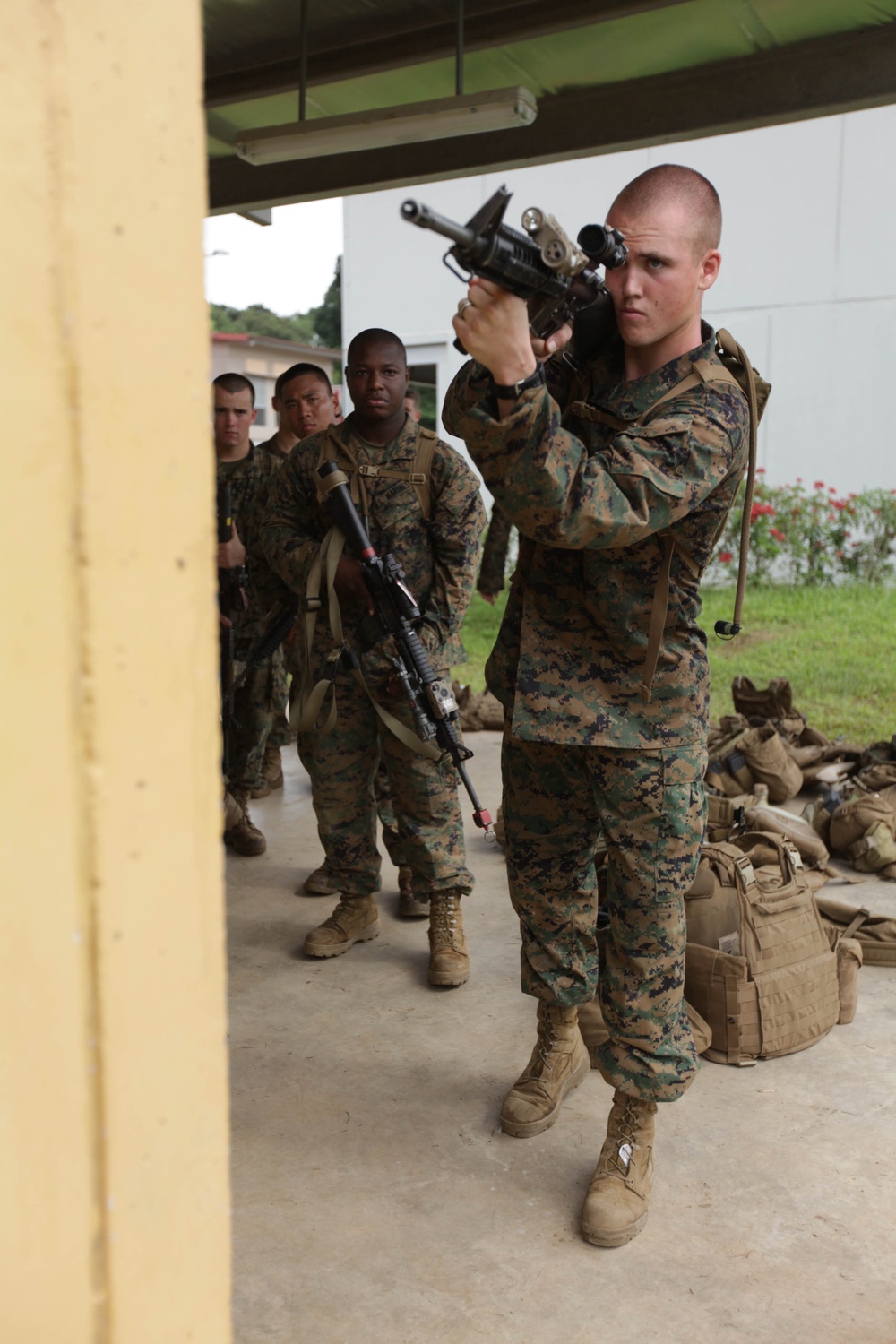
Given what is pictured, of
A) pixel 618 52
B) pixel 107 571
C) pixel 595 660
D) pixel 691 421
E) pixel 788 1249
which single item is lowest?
pixel 788 1249

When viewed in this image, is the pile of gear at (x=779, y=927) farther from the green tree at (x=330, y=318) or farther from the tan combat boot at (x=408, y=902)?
the green tree at (x=330, y=318)

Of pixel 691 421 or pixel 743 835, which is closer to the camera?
pixel 691 421

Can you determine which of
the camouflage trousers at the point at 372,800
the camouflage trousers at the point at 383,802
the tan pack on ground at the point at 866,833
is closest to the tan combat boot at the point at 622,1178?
the camouflage trousers at the point at 372,800

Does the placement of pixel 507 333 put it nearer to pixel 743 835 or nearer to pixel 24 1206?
pixel 24 1206

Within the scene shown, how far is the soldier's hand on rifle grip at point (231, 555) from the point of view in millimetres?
4918

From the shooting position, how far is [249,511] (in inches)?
208

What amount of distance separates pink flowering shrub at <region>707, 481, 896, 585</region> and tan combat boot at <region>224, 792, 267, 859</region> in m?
6.72

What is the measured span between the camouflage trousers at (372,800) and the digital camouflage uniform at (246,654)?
131 cm

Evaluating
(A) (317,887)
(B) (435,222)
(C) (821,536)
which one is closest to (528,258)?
(B) (435,222)

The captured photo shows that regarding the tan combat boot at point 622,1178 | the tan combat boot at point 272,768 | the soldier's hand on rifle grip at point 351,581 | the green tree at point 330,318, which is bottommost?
the tan combat boot at point 622,1178

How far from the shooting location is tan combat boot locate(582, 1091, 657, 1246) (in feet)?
7.54

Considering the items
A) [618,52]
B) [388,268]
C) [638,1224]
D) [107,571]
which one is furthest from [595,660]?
[388,268]

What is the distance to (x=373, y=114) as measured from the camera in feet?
13.9

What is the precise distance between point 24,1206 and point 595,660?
1614 millimetres
